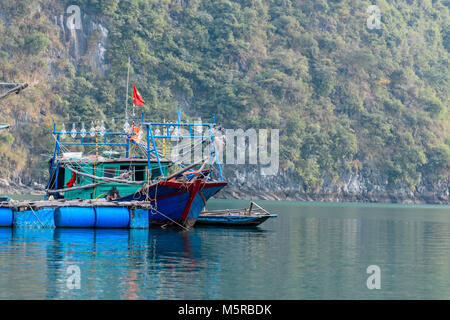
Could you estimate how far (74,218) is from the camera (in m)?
41.9

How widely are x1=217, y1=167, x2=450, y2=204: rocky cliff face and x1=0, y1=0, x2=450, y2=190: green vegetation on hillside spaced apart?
171 cm

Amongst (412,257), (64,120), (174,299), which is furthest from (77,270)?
(64,120)

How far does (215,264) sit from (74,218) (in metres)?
14.9

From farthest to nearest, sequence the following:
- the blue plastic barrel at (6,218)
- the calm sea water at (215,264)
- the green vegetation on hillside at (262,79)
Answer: the green vegetation on hillside at (262,79) < the blue plastic barrel at (6,218) < the calm sea water at (215,264)

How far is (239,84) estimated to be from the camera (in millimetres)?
144000

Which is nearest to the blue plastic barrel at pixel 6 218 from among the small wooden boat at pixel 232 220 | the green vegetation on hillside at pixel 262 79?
the small wooden boat at pixel 232 220

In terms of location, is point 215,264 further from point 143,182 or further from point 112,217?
point 143,182

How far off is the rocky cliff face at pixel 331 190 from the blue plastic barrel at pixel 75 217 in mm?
90524

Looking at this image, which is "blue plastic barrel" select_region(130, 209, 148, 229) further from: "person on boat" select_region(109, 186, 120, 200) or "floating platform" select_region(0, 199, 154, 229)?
"person on boat" select_region(109, 186, 120, 200)

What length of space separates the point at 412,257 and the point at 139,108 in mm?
103776

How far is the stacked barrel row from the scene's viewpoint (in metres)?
41.6

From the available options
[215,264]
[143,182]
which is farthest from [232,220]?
[215,264]

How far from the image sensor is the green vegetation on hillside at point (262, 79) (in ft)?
442

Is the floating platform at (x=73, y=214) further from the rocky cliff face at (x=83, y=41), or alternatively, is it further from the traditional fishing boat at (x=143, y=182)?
the rocky cliff face at (x=83, y=41)
